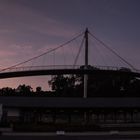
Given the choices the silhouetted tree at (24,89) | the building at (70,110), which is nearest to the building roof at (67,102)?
the building at (70,110)

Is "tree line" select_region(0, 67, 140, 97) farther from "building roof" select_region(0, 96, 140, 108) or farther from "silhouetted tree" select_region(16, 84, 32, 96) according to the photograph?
"building roof" select_region(0, 96, 140, 108)

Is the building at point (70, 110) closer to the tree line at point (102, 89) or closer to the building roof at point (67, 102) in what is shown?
the building roof at point (67, 102)

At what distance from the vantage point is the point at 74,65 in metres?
72.2

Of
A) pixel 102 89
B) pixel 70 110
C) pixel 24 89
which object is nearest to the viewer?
pixel 70 110

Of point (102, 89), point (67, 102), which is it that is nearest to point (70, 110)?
point (67, 102)

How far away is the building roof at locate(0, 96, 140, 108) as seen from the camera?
61.3 m

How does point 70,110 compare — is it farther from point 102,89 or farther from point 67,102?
point 102,89

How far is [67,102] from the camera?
2517 inches

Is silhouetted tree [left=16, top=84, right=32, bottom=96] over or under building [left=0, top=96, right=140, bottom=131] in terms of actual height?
over

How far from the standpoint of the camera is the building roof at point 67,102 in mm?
61312

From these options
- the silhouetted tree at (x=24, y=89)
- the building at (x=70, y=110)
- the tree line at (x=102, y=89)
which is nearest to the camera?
the building at (x=70, y=110)

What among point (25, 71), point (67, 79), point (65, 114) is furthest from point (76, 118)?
point (67, 79)

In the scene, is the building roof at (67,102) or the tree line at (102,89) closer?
the building roof at (67,102)

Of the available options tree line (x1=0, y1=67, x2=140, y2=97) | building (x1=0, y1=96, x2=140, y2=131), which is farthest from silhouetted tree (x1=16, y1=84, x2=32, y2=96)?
building (x1=0, y1=96, x2=140, y2=131)
